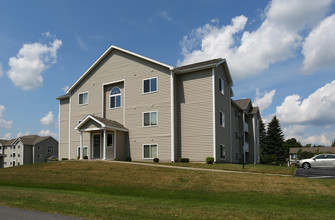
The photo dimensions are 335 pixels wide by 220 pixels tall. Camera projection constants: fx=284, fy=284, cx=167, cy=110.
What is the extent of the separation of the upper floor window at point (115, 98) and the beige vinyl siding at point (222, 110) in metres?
10.5

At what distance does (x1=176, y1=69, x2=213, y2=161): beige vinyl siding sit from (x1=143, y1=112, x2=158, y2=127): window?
2314mm

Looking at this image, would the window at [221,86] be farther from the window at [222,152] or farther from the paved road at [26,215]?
the paved road at [26,215]

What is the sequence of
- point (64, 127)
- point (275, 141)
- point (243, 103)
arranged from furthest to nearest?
point (275, 141), point (243, 103), point (64, 127)

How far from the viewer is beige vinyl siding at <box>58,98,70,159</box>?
35.0m

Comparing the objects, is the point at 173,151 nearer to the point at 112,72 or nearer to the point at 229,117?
the point at 229,117

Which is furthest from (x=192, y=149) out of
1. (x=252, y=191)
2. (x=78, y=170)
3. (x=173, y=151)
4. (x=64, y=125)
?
(x=64, y=125)

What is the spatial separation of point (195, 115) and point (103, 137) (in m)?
9.84

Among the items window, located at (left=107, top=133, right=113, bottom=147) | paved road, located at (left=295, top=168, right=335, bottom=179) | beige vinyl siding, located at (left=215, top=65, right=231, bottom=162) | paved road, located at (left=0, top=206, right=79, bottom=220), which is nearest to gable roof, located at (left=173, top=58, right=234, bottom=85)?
beige vinyl siding, located at (left=215, top=65, right=231, bottom=162)

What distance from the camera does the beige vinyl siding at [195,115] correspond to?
25.5 metres

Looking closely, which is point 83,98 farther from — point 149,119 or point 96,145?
point 149,119

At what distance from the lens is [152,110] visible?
90.7ft

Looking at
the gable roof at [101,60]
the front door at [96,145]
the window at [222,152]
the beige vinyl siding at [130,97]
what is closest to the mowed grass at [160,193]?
the front door at [96,145]

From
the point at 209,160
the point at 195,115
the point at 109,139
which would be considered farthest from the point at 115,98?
the point at 209,160

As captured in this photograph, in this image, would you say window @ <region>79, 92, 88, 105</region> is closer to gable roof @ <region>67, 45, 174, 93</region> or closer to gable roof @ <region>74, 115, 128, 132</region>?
gable roof @ <region>67, 45, 174, 93</region>
